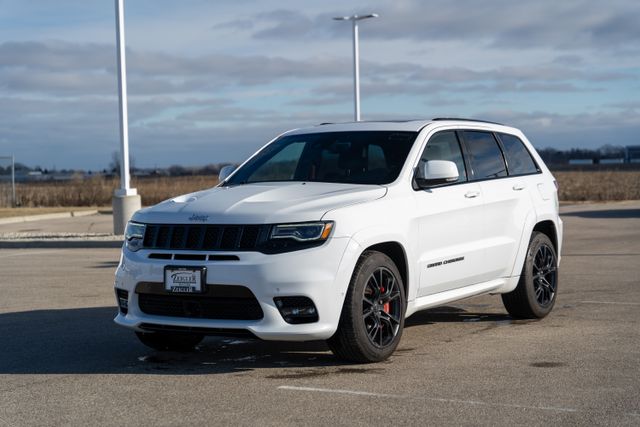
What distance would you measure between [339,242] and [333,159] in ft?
5.47

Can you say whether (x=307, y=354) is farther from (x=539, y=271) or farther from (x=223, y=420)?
(x=539, y=271)

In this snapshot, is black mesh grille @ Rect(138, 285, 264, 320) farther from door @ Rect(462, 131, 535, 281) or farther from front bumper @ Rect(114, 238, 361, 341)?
door @ Rect(462, 131, 535, 281)

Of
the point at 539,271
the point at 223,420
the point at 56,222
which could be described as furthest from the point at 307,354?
the point at 56,222

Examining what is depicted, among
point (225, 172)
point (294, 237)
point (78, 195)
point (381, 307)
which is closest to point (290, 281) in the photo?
point (294, 237)

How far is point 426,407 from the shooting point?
6516 millimetres

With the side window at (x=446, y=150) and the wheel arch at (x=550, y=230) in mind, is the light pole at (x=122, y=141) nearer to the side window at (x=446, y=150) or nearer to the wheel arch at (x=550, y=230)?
the wheel arch at (x=550, y=230)

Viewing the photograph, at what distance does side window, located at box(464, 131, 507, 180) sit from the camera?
9711 millimetres

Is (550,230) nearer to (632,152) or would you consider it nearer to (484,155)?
(484,155)

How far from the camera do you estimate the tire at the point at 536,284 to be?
33.0 feet

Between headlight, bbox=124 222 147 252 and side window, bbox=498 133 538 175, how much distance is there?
3.83 m

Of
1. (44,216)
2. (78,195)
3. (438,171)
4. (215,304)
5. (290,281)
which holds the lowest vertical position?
(44,216)

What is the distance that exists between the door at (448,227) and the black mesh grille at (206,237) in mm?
1585

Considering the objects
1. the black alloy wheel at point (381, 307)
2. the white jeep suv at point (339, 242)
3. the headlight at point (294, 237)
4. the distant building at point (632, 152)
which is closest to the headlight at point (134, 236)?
the white jeep suv at point (339, 242)

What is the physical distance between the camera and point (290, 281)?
745 cm
